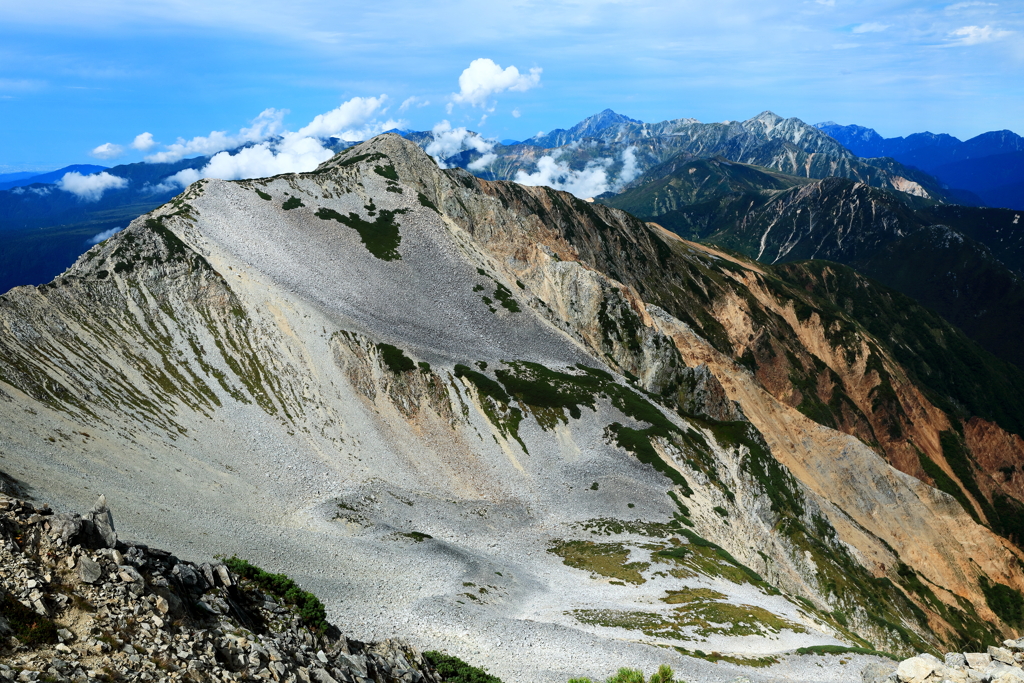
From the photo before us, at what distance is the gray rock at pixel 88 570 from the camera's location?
74.2 ft

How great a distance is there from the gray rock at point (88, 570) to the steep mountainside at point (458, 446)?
866 inches

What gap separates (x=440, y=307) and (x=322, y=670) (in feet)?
262

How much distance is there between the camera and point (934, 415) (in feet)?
618

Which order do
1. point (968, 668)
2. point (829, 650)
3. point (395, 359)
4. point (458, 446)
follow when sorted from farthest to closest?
point (395, 359), point (458, 446), point (829, 650), point (968, 668)

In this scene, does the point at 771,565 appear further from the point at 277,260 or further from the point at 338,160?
the point at 338,160

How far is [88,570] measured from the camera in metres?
22.8

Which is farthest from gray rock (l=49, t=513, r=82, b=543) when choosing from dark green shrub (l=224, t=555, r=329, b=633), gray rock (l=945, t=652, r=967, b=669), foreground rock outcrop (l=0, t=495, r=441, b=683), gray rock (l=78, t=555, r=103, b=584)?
Answer: gray rock (l=945, t=652, r=967, b=669)

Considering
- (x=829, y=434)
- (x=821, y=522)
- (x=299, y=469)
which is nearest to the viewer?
(x=299, y=469)

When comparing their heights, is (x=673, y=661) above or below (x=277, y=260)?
below

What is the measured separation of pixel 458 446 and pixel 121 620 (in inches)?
2499

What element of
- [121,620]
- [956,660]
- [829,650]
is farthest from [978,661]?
[121,620]

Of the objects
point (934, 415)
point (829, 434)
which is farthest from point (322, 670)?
point (934, 415)

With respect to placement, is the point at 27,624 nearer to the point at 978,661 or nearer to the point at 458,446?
the point at 978,661

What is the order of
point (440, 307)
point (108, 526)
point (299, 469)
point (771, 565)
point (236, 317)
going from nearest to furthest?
point (108, 526), point (299, 469), point (771, 565), point (236, 317), point (440, 307)
